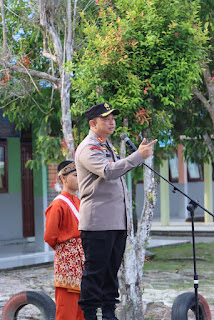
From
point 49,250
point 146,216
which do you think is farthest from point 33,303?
point 49,250

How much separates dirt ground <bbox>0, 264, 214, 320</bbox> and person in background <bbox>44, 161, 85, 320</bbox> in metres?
2.34

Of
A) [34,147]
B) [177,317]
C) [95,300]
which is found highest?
[34,147]

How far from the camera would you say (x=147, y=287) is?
9.90 meters

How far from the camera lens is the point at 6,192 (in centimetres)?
1620

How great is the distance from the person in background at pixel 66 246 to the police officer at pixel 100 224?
80cm

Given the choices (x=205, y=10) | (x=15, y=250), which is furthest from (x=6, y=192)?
(x=205, y=10)

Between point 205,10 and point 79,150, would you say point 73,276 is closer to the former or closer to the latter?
point 79,150

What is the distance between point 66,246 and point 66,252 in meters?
0.05

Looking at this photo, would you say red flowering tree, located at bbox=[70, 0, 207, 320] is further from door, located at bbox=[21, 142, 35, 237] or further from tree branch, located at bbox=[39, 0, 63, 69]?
door, located at bbox=[21, 142, 35, 237]

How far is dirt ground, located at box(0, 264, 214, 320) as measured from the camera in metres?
7.99

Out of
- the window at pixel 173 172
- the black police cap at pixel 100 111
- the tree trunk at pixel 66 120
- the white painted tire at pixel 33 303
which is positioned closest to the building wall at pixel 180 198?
the window at pixel 173 172

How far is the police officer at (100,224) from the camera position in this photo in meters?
4.58

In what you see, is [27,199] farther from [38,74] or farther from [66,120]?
[66,120]

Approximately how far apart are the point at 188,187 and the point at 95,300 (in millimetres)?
21093
